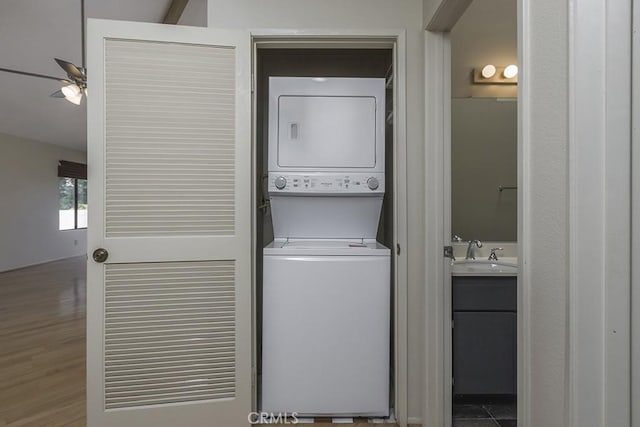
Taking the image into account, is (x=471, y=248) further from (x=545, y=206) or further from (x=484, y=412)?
(x=545, y=206)

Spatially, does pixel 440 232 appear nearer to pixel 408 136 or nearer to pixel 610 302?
pixel 408 136

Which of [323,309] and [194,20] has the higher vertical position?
[194,20]

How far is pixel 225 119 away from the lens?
161 cm

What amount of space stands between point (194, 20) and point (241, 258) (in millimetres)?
2909

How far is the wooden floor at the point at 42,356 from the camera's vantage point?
1.79m

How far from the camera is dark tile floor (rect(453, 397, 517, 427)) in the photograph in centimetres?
183

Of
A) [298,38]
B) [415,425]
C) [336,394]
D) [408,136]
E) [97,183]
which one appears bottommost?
[415,425]

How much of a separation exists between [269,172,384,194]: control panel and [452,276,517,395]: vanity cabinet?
70 centimetres

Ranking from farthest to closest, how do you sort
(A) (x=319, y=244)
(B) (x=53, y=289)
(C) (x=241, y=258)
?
(B) (x=53, y=289) < (A) (x=319, y=244) < (C) (x=241, y=258)

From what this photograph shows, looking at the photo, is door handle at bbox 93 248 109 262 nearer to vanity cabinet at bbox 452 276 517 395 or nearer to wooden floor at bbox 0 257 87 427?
wooden floor at bbox 0 257 87 427

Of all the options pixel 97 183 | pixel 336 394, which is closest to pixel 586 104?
pixel 336 394

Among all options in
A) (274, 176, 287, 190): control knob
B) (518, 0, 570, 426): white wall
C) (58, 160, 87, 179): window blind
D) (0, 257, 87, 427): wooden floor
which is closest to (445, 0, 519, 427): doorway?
(274, 176, 287, 190): control knob

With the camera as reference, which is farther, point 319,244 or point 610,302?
point 319,244

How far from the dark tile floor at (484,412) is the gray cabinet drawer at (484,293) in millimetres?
636
